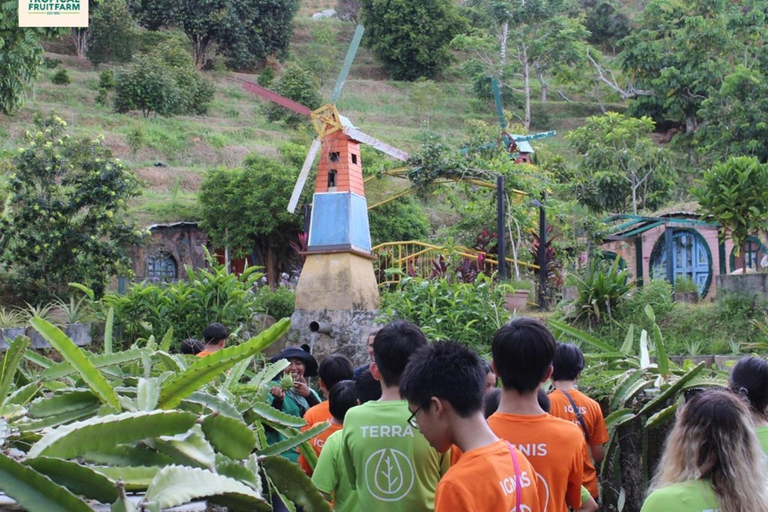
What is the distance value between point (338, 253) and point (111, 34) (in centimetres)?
3566

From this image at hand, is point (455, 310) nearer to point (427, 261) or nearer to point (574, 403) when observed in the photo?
point (427, 261)

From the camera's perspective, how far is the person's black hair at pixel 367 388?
13.5 ft

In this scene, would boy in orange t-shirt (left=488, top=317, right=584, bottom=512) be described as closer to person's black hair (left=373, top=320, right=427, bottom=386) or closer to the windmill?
person's black hair (left=373, top=320, right=427, bottom=386)

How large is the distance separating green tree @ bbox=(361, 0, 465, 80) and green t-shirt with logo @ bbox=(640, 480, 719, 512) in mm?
50580

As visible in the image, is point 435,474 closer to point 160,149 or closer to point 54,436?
point 54,436

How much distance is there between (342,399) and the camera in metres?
4.38

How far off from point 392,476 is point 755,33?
1366 inches

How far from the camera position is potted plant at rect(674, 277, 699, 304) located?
1335 cm

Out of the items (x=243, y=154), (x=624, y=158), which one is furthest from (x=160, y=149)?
(x=624, y=158)

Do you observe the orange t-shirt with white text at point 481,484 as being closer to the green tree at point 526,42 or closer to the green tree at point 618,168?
the green tree at point 618,168

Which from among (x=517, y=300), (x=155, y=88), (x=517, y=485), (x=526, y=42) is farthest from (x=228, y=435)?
(x=526, y=42)

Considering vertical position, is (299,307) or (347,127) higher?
(347,127)

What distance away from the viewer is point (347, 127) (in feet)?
44.9

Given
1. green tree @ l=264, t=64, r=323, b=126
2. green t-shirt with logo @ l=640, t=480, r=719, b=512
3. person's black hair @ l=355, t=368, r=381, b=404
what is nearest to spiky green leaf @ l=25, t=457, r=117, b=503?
green t-shirt with logo @ l=640, t=480, r=719, b=512
